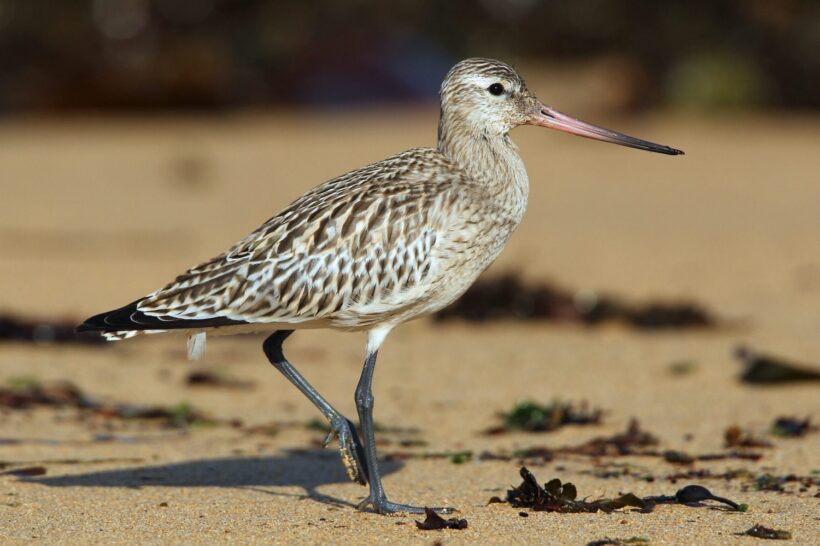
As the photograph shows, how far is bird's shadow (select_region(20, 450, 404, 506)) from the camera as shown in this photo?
7.43m

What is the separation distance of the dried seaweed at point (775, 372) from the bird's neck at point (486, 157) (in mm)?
3166

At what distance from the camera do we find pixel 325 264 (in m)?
7.15

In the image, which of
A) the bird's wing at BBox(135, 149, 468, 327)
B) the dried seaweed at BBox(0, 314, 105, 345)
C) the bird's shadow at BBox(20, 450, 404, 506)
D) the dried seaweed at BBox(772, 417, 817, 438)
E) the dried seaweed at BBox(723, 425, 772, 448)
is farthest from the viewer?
the dried seaweed at BBox(0, 314, 105, 345)

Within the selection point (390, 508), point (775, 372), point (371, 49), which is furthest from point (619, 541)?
point (371, 49)

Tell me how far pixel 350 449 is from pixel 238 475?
86 cm

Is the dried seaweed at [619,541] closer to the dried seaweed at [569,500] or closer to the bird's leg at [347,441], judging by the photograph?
the dried seaweed at [569,500]

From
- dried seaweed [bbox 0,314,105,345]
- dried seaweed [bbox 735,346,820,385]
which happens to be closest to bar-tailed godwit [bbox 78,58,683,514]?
dried seaweed [bbox 735,346,820,385]

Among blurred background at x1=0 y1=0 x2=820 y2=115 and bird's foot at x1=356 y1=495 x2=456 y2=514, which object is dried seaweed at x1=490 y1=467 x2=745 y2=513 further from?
blurred background at x1=0 y1=0 x2=820 y2=115

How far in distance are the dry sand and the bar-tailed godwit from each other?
778mm

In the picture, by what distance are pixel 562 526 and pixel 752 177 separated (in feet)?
47.2

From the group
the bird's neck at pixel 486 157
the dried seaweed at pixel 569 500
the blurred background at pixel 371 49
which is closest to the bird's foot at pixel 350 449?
the dried seaweed at pixel 569 500

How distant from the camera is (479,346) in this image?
39.0ft

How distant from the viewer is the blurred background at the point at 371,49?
2728 centimetres

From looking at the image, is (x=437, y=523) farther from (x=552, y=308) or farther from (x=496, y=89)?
(x=552, y=308)
